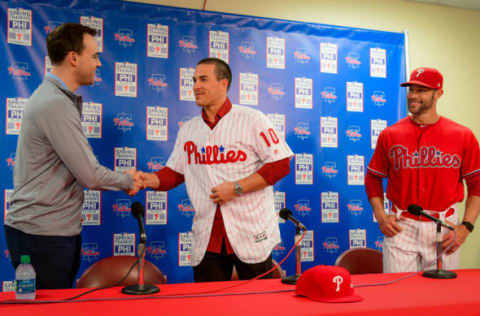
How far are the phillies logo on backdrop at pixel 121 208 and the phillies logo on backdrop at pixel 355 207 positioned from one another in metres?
1.99

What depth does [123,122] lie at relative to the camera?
133 inches

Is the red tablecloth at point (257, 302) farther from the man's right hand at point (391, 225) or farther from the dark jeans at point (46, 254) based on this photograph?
the man's right hand at point (391, 225)

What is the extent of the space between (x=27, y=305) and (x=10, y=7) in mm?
2677

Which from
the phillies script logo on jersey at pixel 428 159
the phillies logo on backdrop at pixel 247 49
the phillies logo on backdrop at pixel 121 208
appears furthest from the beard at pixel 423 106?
the phillies logo on backdrop at pixel 121 208

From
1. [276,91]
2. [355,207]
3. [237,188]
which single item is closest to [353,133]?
[355,207]

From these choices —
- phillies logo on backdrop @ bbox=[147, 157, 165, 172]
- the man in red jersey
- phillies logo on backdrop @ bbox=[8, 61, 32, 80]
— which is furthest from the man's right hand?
phillies logo on backdrop @ bbox=[8, 61, 32, 80]

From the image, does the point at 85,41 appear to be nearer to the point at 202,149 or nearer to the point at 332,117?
the point at 202,149

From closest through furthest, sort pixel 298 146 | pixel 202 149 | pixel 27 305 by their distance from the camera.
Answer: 1. pixel 27 305
2. pixel 202 149
3. pixel 298 146

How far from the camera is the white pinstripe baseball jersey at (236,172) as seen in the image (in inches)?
95.0

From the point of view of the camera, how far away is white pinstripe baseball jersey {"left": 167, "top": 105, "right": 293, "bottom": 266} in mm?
2412

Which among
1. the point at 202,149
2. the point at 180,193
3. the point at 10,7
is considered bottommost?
the point at 180,193

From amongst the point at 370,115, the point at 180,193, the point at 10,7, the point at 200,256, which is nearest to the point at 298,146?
the point at 370,115

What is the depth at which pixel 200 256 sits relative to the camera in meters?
2.41

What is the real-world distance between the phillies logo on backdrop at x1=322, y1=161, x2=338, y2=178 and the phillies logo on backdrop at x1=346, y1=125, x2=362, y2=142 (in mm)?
310
